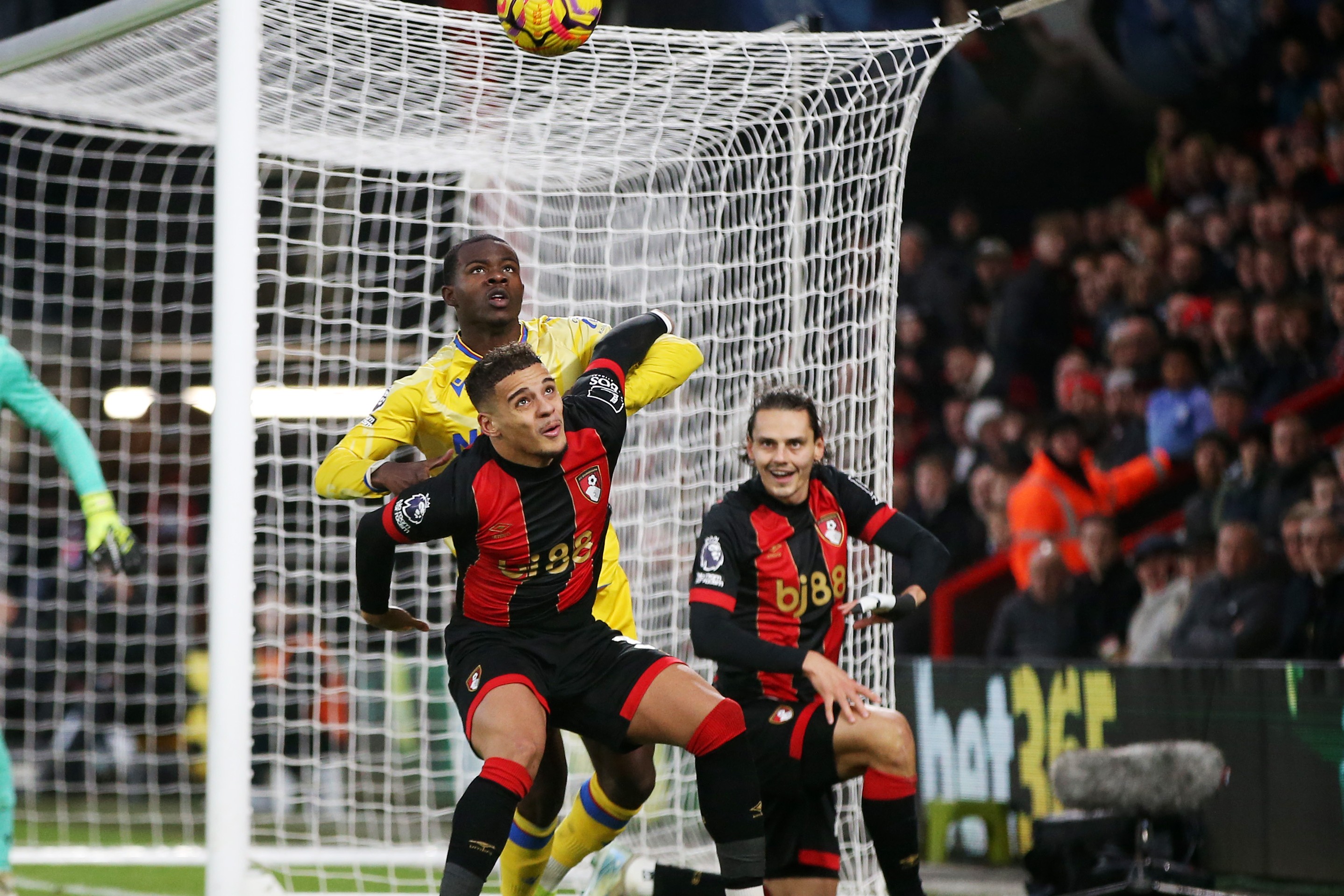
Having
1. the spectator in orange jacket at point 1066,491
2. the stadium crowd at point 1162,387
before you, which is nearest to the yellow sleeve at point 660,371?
the stadium crowd at point 1162,387

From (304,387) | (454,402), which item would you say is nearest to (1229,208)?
(304,387)

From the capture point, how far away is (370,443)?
425cm

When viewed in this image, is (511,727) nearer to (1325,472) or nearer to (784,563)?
(784,563)

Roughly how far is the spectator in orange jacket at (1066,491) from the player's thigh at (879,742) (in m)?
4.20

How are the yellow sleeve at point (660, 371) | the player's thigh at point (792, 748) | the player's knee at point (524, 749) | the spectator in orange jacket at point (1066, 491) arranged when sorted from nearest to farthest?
the player's knee at point (524, 749) < the player's thigh at point (792, 748) < the yellow sleeve at point (660, 371) < the spectator in orange jacket at point (1066, 491)

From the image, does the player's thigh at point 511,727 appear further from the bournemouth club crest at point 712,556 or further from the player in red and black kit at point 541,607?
the bournemouth club crest at point 712,556

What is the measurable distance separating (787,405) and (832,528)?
1.32 feet

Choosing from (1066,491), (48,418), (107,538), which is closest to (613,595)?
(107,538)

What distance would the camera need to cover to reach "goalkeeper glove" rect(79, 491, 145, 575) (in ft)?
16.5

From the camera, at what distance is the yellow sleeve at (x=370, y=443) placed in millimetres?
4168

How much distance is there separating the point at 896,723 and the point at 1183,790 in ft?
6.26

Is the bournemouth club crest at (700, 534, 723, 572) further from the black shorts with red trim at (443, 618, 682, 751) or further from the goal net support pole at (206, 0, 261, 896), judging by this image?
the goal net support pole at (206, 0, 261, 896)

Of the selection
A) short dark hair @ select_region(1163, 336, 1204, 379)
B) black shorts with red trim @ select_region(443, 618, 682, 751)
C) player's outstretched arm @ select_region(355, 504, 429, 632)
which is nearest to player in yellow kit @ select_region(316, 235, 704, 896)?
player's outstretched arm @ select_region(355, 504, 429, 632)

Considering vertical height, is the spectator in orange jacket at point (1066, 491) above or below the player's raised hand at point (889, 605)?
above
